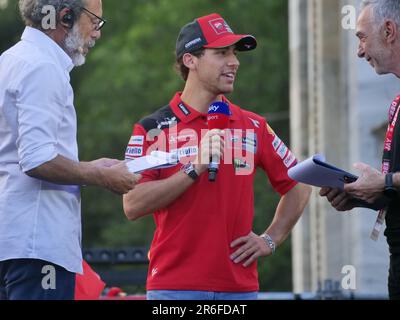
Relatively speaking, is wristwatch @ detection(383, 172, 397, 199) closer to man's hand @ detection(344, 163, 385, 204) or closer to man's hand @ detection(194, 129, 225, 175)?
man's hand @ detection(344, 163, 385, 204)

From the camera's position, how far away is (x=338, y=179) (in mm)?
6512

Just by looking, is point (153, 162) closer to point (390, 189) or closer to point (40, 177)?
point (40, 177)

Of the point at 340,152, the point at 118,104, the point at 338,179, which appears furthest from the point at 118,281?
the point at 118,104

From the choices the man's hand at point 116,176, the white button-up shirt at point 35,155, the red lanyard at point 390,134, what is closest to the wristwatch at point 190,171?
the man's hand at point 116,176

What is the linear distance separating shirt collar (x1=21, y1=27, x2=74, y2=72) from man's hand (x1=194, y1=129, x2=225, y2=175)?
82 centimetres

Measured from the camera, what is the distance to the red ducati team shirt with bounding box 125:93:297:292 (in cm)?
665

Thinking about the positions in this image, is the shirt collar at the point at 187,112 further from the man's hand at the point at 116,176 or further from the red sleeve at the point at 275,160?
the man's hand at the point at 116,176

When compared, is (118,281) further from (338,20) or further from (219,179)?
(338,20)

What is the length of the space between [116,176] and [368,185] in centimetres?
125

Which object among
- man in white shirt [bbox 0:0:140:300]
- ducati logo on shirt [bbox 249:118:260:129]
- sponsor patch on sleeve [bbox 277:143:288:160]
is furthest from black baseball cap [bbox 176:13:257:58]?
man in white shirt [bbox 0:0:140:300]

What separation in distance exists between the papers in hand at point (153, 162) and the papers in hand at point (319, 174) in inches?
25.4

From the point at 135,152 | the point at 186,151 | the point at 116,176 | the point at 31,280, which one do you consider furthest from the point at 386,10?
the point at 31,280

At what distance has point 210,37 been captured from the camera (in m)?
7.16

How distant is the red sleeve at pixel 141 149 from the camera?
269 inches
